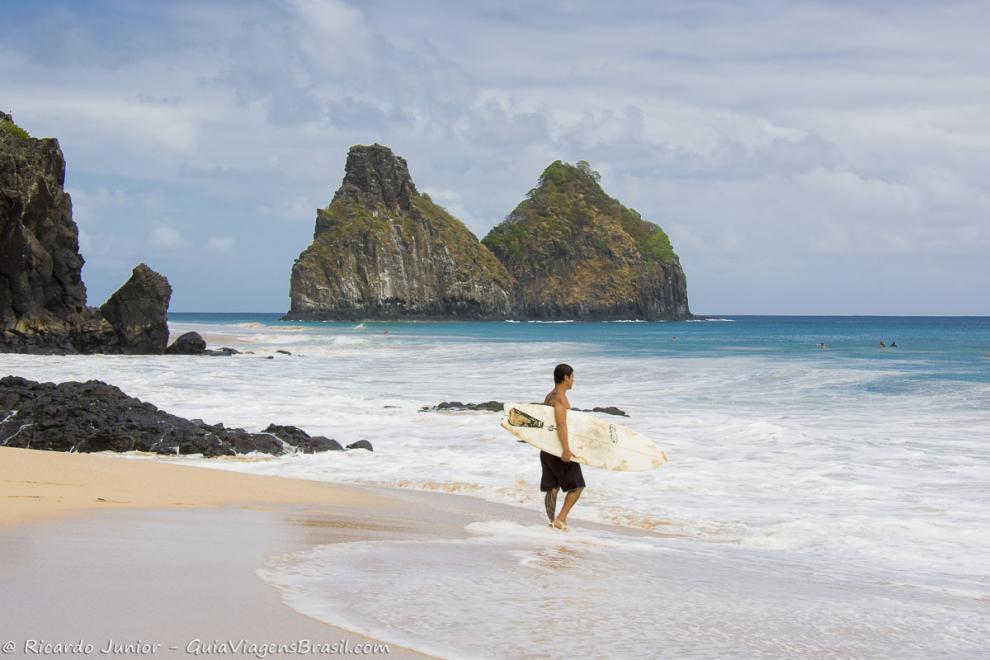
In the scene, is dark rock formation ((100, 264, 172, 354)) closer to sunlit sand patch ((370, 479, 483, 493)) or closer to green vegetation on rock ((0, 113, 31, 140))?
green vegetation on rock ((0, 113, 31, 140))

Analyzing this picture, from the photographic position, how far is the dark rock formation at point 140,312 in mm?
40438

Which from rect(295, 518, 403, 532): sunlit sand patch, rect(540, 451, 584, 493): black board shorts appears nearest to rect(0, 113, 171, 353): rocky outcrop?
rect(295, 518, 403, 532): sunlit sand patch

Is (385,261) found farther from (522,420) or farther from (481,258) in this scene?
(522,420)

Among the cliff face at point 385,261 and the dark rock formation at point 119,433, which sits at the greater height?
the cliff face at point 385,261

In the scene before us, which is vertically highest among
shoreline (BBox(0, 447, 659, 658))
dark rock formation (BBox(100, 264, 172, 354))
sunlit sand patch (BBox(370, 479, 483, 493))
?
dark rock formation (BBox(100, 264, 172, 354))

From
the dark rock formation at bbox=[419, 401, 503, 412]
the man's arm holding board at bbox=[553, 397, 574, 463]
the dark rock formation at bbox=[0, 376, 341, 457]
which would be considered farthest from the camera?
the dark rock formation at bbox=[419, 401, 503, 412]

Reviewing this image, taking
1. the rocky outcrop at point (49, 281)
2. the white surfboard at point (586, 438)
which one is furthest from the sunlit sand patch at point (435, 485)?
the rocky outcrop at point (49, 281)

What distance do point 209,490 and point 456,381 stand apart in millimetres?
21784

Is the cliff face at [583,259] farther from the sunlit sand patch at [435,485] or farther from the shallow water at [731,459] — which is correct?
the sunlit sand patch at [435,485]

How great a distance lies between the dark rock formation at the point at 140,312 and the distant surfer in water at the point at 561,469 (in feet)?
115

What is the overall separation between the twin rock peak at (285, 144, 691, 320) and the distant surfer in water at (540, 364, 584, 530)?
136 meters

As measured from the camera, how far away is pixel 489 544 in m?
7.52

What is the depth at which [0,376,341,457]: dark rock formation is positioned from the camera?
13609 millimetres

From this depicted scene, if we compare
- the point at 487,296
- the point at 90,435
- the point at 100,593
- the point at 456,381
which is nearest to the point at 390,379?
the point at 456,381
